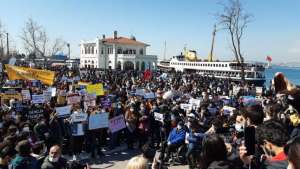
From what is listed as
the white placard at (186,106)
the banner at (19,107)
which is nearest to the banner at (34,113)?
the banner at (19,107)

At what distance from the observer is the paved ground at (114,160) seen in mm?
10930

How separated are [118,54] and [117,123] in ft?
251

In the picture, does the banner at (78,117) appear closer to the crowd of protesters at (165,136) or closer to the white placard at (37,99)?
the crowd of protesters at (165,136)

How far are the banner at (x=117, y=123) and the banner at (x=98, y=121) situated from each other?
26 centimetres

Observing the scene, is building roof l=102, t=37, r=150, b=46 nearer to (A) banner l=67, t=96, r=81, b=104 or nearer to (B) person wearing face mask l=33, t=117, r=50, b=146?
(A) banner l=67, t=96, r=81, b=104

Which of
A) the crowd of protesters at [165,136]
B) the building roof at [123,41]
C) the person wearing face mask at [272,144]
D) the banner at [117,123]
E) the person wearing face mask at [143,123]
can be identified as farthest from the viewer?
the building roof at [123,41]

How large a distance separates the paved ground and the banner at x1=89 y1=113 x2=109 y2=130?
3.16 ft

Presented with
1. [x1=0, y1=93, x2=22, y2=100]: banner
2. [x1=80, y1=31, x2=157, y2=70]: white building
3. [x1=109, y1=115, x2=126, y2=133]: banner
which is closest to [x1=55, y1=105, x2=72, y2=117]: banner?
[x1=109, y1=115, x2=126, y2=133]: banner

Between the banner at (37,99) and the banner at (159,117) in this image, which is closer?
the banner at (159,117)

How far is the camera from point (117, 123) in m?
12.6

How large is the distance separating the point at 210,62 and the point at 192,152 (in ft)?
233

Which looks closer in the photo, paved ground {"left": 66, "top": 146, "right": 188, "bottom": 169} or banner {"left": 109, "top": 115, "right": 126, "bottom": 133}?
paved ground {"left": 66, "top": 146, "right": 188, "bottom": 169}

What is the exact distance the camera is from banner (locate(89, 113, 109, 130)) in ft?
38.4

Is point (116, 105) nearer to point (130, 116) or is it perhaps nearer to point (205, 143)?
point (130, 116)
